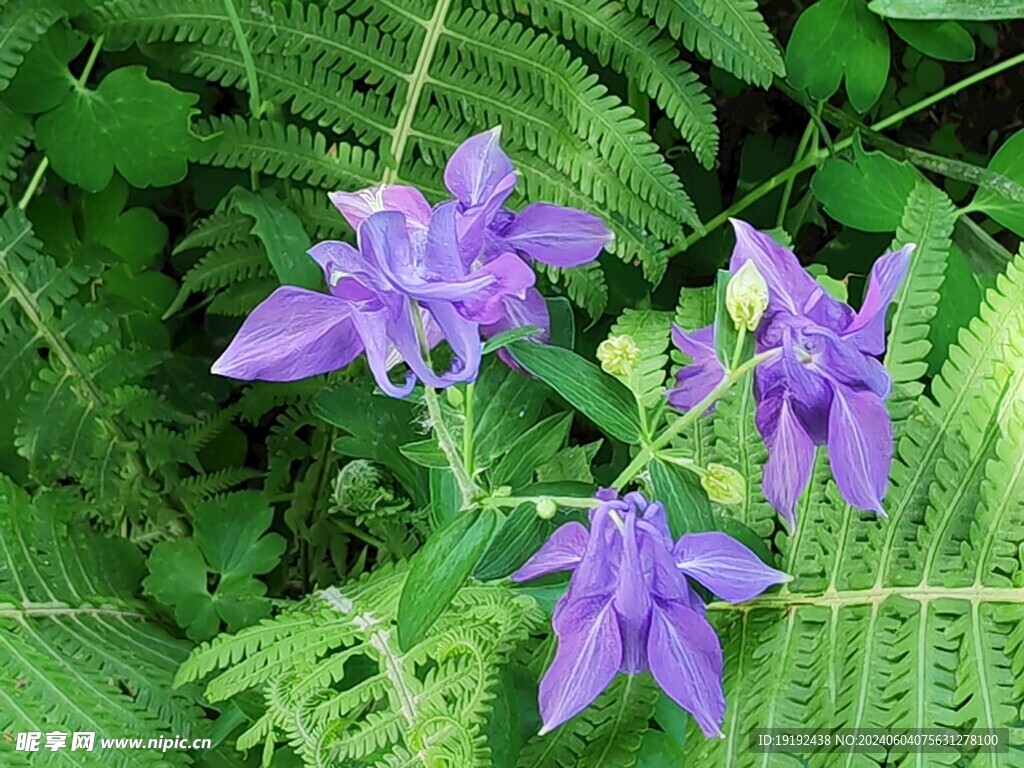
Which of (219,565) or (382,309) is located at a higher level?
(382,309)

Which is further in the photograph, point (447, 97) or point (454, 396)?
point (447, 97)

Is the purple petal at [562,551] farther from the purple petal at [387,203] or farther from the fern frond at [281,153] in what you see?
the fern frond at [281,153]

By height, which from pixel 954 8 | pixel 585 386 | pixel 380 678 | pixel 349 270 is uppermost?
pixel 954 8

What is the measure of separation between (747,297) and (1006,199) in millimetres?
650

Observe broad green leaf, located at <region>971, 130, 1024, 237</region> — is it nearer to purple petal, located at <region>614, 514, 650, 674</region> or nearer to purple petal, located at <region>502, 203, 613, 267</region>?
purple petal, located at <region>502, 203, 613, 267</region>

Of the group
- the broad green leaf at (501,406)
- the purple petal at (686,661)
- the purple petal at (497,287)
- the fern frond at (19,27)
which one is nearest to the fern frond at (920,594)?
the purple petal at (686,661)

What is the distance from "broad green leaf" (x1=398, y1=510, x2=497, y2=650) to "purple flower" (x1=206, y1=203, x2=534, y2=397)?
0.10 m

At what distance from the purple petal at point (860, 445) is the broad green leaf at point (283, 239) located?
526mm

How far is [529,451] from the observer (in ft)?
2.38

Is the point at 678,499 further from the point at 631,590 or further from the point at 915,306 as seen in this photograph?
the point at 915,306

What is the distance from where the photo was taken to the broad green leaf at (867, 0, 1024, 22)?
3.17 ft

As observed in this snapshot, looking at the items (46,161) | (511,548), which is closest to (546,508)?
(511,548)

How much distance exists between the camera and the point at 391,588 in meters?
0.83

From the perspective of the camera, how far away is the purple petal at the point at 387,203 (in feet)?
2.19
